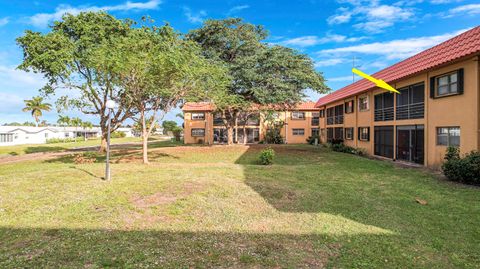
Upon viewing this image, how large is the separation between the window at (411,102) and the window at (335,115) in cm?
1093

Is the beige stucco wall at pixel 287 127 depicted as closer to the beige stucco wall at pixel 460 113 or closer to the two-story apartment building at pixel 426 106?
the two-story apartment building at pixel 426 106


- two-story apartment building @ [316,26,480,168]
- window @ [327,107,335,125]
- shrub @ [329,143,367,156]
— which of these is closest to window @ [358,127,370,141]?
two-story apartment building @ [316,26,480,168]

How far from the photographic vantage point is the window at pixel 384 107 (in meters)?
19.6

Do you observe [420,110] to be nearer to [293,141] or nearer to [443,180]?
[443,180]

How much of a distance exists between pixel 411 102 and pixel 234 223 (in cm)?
1592

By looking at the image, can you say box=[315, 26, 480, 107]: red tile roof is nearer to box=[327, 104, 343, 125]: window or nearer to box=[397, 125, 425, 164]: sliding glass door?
box=[397, 125, 425, 164]: sliding glass door

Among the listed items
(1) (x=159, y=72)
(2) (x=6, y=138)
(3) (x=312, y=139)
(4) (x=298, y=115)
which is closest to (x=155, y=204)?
(1) (x=159, y=72)

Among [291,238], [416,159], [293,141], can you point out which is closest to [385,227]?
[291,238]

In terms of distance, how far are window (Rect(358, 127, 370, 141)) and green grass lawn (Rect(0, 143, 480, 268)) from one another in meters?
12.0

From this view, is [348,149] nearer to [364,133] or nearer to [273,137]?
[364,133]

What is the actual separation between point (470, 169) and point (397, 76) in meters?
8.85

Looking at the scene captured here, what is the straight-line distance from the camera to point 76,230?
5.92m

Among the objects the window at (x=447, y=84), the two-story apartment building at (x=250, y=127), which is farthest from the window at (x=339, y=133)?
the window at (x=447, y=84)

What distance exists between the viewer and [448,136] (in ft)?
46.4
